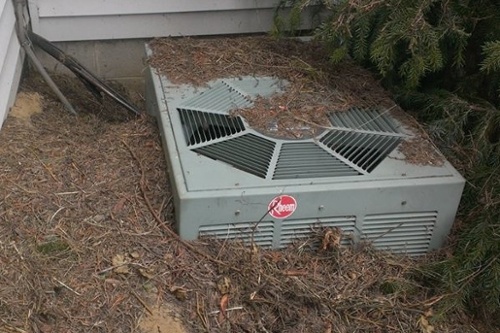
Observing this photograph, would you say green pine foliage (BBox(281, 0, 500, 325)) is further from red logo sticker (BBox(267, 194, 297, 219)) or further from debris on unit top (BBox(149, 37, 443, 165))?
red logo sticker (BBox(267, 194, 297, 219))

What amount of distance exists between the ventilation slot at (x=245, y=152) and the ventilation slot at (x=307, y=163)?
0.19 feet

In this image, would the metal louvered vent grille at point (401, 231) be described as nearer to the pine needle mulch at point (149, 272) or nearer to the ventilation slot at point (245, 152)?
the pine needle mulch at point (149, 272)

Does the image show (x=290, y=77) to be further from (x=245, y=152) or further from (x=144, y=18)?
(x=144, y=18)

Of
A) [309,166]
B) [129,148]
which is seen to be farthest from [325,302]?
[129,148]

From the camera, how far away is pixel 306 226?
303 centimetres

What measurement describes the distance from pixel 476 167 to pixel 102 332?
70.0 inches

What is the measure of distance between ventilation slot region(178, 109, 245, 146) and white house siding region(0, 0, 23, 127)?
87 centimetres

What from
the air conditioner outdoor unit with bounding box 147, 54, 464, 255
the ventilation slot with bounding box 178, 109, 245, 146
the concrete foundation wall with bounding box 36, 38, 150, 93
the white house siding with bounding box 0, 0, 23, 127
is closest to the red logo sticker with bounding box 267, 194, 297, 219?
the air conditioner outdoor unit with bounding box 147, 54, 464, 255

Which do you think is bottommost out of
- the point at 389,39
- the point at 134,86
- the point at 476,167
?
the point at 134,86

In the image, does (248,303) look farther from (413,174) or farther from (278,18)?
(278,18)

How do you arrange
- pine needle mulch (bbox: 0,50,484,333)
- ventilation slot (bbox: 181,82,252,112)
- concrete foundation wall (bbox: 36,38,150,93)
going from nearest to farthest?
pine needle mulch (bbox: 0,50,484,333)
ventilation slot (bbox: 181,82,252,112)
concrete foundation wall (bbox: 36,38,150,93)

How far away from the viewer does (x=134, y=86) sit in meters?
4.52

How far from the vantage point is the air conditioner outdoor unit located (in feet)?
9.56

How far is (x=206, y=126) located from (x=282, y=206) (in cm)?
59
